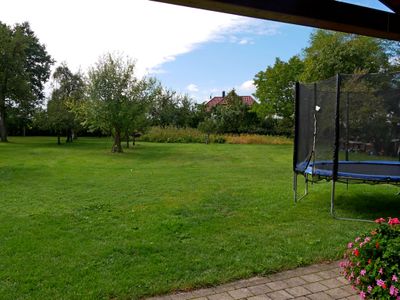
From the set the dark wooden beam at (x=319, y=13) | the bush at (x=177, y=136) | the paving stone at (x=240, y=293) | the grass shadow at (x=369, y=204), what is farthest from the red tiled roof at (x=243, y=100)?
the paving stone at (x=240, y=293)

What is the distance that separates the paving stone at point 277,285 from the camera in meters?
2.67

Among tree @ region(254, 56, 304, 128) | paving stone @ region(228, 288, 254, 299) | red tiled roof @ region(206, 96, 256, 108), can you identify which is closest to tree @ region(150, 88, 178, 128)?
red tiled roof @ region(206, 96, 256, 108)

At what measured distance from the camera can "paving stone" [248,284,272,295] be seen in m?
2.60

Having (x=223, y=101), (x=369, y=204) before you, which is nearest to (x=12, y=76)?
(x=223, y=101)

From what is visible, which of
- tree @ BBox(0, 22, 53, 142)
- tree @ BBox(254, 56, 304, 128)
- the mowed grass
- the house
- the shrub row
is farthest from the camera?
the house

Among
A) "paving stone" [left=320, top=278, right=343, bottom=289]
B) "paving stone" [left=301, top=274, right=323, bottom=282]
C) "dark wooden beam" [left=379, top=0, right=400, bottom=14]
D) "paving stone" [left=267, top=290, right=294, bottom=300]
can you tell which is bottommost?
"paving stone" [left=301, top=274, right=323, bottom=282]

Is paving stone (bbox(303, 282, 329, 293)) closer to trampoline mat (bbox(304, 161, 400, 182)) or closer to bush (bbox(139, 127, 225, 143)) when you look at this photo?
trampoline mat (bbox(304, 161, 400, 182))

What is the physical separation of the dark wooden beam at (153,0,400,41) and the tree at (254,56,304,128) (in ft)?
77.4

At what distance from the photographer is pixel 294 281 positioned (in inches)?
110

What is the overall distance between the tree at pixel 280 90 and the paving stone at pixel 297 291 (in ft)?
81.1

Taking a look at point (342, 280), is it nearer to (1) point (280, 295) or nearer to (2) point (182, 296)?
(1) point (280, 295)

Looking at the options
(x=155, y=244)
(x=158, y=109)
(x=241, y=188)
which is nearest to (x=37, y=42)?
(x=158, y=109)

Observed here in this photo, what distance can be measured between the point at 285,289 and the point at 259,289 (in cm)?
19

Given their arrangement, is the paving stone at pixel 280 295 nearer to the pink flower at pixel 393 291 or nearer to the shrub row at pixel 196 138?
the pink flower at pixel 393 291
